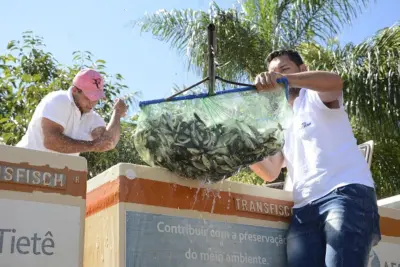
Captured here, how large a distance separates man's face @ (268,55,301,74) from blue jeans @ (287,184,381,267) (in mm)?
709

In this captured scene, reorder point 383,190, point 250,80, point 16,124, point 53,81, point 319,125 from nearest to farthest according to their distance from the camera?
1. point 319,125
2. point 16,124
3. point 53,81
4. point 383,190
5. point 250,80

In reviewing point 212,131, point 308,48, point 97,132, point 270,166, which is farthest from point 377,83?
point 212,131

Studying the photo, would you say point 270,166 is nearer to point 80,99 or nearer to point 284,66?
point 284,66

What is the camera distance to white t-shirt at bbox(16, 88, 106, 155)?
337cm

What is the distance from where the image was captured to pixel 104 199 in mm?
2586

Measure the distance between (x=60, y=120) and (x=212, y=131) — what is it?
1.14m

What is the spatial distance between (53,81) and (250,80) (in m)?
3.31

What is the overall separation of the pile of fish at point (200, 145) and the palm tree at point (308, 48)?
6.14m

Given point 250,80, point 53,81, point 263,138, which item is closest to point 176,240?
point 263,138

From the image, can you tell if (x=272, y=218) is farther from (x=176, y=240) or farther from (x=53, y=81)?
(x=53, y=81)

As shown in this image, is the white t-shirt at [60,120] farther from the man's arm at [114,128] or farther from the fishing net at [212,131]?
the fishing net at [212,131]

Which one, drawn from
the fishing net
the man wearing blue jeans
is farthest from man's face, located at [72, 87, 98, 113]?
the man wearing blue jeans

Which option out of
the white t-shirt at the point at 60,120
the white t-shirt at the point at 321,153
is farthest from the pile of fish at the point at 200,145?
the white t-shirt at the point at 60,120

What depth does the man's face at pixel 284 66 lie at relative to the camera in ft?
10.4
